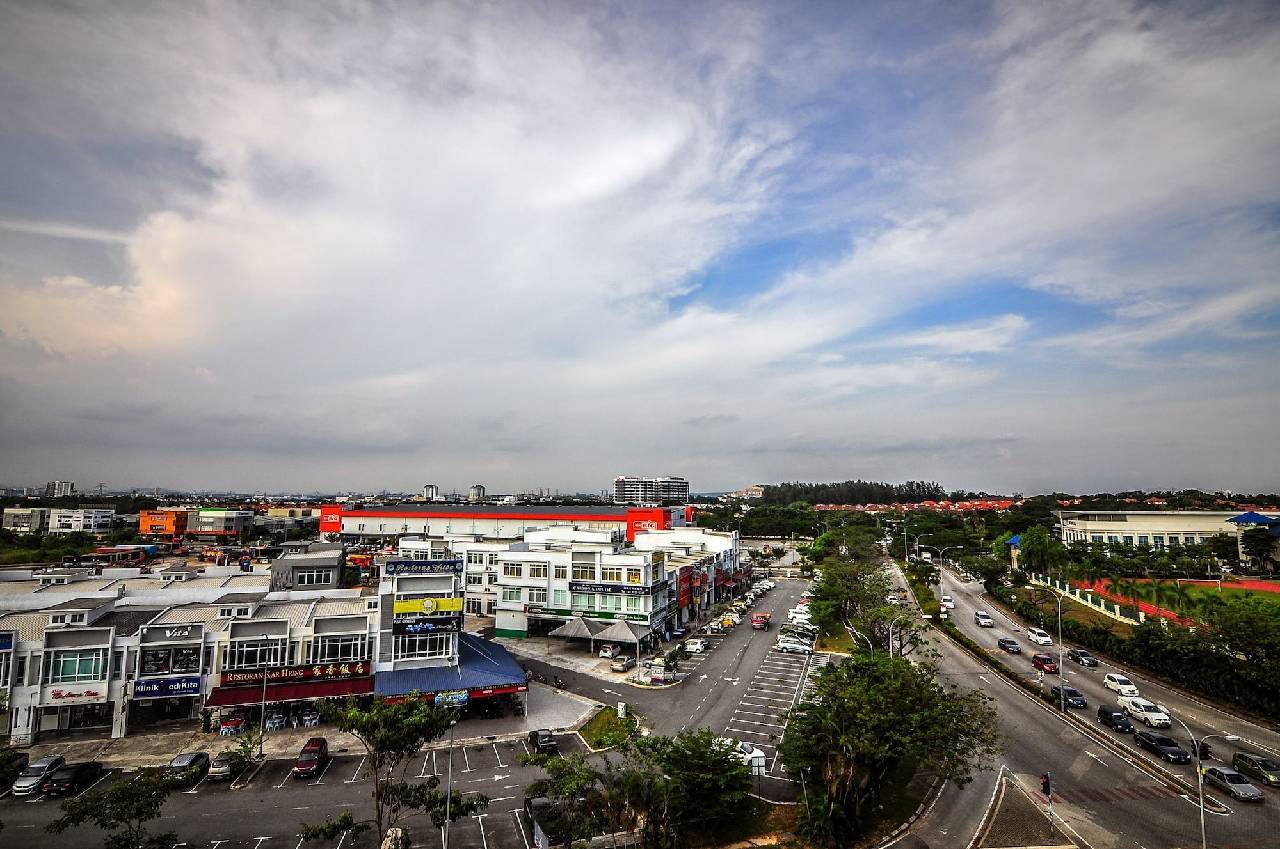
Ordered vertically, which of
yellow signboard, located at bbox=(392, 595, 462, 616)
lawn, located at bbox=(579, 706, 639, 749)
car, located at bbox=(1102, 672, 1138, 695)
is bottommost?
lawn, located at bbox=(579, 706, 639, 749)

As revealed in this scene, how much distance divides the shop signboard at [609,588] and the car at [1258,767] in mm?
40602

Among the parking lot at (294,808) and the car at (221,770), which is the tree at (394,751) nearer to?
the parking lot at (294,808)

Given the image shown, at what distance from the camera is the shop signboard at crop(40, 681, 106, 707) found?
38.2 m

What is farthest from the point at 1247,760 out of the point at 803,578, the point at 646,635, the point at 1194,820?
the point at 803,578

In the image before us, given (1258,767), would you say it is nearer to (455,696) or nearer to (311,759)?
(455,696)

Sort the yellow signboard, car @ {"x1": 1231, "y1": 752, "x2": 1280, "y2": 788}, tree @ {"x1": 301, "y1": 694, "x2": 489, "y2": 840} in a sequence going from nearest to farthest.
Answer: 1. tree @ {"x1": 301, "y1": 694, "x2": 489, "y2": 840}
2. car @ {"x1": 1231, "y1": 752, "x2": 1280, "y2": 788}
3. the yellow signboard

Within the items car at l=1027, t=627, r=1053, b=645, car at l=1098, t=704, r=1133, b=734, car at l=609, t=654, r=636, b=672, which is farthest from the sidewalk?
car at l=1027, t=627, r=1053, b=645

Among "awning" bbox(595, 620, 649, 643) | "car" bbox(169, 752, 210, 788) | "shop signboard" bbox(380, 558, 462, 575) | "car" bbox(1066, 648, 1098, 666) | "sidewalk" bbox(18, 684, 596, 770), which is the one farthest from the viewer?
"awning" bbox(595, 620, 649, 643)

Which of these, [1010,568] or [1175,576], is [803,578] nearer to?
[1010,568]

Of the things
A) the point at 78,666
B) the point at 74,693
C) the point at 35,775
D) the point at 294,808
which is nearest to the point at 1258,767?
the point at 294,808

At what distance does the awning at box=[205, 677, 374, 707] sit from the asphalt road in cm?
3424

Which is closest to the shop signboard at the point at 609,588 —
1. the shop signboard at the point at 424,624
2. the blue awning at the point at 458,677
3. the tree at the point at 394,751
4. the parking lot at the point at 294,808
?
the blue awning at the point at 458,677

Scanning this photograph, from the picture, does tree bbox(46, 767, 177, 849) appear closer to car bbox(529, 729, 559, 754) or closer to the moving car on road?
the moving car on road

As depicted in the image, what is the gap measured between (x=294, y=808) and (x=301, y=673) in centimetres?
1174
